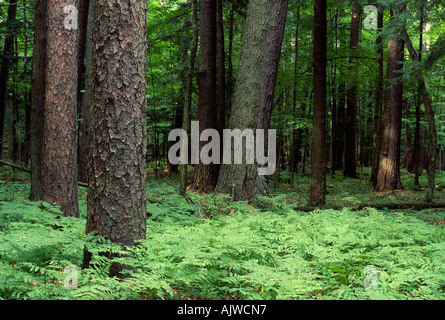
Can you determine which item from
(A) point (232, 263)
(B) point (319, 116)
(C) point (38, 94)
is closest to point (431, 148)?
(B) point (319, 116)

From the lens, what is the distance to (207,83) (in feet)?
37.4

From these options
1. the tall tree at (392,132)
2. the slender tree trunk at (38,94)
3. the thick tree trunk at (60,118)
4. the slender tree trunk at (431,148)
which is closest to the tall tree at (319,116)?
the slender tree trunk at (431,148)

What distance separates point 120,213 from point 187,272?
0.87m

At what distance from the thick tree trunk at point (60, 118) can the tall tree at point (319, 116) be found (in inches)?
214

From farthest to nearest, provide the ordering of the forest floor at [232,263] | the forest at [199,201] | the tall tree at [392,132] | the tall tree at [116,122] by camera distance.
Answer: the tall tree at [392,132] < the tall tree at [116,122] < the forest at [199,201] < the forest floor at [232,263]

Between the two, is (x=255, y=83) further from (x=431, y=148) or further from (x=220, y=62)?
(x=431, y=148)

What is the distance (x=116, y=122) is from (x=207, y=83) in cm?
841

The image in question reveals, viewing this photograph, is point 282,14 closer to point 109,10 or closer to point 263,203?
point 263,203

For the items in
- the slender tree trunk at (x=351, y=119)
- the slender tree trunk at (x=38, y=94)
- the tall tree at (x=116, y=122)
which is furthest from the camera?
the slender tree trunk at (x=351, y=119)

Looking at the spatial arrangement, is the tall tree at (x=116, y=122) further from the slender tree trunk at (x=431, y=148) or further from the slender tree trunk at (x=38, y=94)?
the slender tree trunk at (x=431, y=148)

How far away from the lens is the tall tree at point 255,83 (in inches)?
306

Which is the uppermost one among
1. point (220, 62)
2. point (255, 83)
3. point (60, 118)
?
point (220, 62)

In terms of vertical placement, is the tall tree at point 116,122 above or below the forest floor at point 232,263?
above
